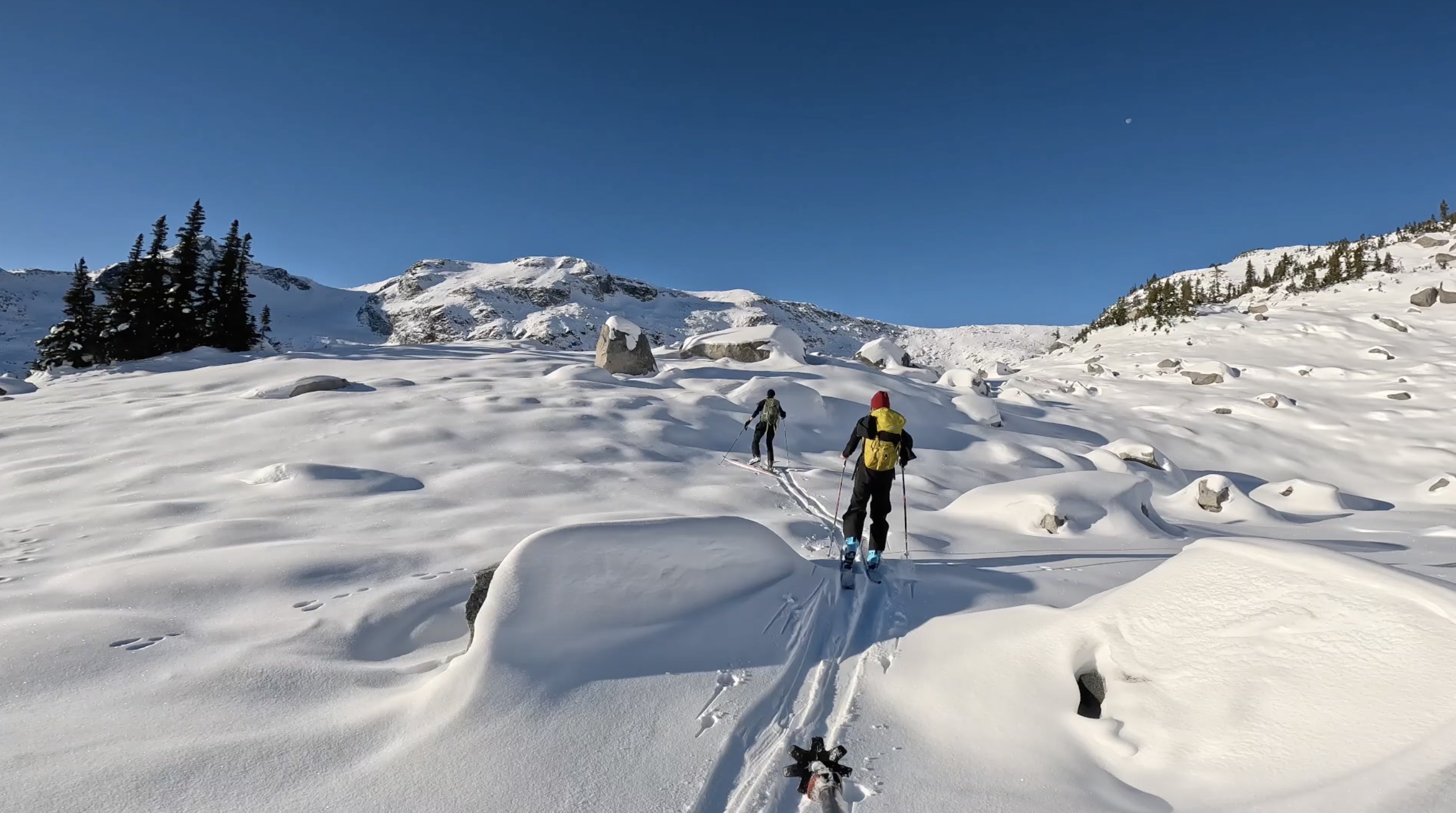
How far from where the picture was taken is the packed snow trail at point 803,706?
291cm

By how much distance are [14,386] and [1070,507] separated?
3065 centimetres

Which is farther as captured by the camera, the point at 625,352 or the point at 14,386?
the point at 625,352

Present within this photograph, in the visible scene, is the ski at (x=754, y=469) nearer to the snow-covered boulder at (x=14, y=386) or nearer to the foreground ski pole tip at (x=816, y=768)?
the foreground ski pole tip at (x=816, y=768)

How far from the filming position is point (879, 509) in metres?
6.47

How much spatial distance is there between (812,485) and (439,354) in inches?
859

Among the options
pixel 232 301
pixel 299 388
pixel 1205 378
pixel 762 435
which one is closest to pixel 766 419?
pixel 762 435

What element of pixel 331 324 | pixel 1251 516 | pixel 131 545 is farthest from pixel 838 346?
pixel 131 545

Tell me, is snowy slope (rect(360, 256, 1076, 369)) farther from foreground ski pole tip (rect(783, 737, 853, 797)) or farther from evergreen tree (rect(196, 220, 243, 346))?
foreground ski pole tip (rect(783, 737, 853, 797))

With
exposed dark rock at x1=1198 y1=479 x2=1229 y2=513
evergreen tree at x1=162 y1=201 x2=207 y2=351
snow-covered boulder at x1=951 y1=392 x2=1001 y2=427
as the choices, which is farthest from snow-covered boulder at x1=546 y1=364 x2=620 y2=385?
evergreen tree at x1=162 y1=201 x2=207 y2=351

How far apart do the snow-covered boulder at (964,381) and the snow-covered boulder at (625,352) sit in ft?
41.6

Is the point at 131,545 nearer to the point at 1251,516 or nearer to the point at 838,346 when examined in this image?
the point at 1251,516

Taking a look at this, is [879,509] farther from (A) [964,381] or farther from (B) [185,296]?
(B) [185,296]

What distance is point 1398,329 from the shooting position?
116 ft

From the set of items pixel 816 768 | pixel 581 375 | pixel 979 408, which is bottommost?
pixel 816 768
